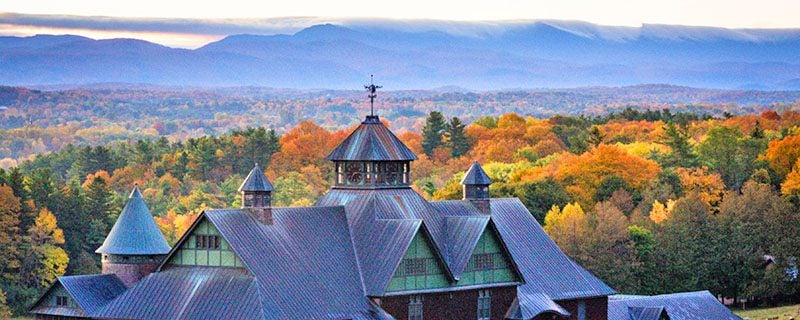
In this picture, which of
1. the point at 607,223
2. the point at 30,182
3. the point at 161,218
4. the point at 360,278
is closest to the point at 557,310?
the point at 360,278

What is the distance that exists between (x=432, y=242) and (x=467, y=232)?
3132 millimetres

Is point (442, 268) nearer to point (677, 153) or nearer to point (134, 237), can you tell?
point (134, 237)

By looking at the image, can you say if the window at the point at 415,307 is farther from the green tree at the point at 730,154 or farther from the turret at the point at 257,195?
the green tree at the point at 730,154

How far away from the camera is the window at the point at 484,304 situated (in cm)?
6919

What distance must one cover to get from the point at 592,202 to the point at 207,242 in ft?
228

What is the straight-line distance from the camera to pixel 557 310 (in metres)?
71.7

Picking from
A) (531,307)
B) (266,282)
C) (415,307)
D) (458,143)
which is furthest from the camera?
(458,143)

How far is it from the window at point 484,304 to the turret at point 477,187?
6966mm

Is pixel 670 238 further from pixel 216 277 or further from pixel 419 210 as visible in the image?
pixel 216 277

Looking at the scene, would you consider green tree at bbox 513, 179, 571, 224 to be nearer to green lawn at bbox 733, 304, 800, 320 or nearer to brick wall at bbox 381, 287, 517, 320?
green lawn at bbox 733, 304, 800, 320

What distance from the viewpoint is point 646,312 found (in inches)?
3265

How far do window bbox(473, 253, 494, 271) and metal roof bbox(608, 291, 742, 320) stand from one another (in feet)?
42.9

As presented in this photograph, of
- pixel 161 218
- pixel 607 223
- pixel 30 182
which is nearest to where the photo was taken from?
pixel 607 223

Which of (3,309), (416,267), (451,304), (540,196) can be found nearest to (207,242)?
(416,267)
